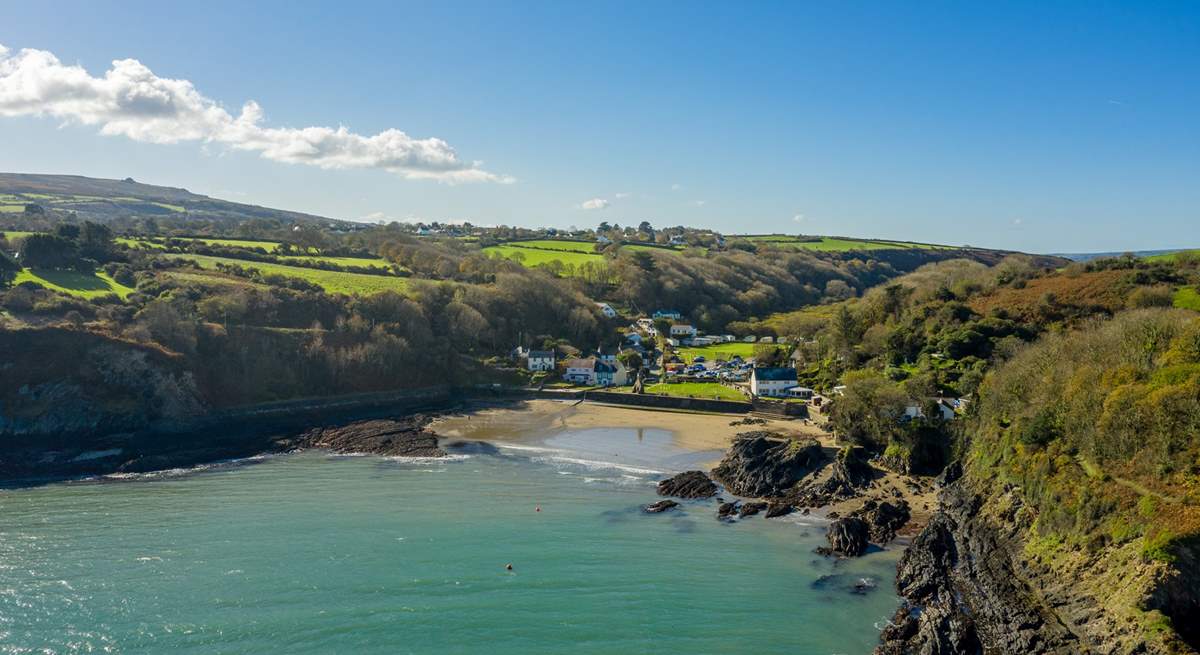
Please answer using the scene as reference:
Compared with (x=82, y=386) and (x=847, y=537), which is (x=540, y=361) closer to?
(x=82, y=386)

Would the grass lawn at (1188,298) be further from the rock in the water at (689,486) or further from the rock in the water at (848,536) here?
the rock in the water at (689,486)

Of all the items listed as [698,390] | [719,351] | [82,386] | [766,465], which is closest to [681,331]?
[719,351]

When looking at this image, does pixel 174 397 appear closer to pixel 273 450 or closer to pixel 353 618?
pixel 273 450

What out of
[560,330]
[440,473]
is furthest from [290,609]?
[560,330]

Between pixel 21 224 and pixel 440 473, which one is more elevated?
pixel 21 224

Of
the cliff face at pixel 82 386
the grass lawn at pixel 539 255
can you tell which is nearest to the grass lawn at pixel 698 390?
the cliff face at pixel 82 386

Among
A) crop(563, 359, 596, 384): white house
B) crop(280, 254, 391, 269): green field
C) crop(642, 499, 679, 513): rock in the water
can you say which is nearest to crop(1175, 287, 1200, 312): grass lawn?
crop(642, 499, 679, 513): rock in the water
